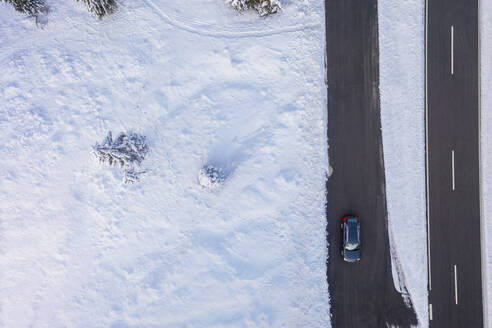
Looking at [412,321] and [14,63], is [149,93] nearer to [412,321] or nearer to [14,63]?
[14,63]

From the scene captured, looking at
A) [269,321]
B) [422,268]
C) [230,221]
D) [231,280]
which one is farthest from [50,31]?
[422,268]

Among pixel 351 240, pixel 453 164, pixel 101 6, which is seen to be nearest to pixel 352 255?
pixel 351 240

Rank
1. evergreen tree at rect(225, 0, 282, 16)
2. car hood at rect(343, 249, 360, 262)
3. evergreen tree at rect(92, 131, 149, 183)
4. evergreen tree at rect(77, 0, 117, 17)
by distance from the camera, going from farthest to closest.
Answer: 1. car hood at rect(343, 249, 360, 262)
2. evergreen tree at rect(225, 0, 282, 16)
3. evergreen tree at rect(77, 0, 117, 17)
4. evergreen tree at rect(92, 131, 149, 183)

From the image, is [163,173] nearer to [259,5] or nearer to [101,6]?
[101,6]

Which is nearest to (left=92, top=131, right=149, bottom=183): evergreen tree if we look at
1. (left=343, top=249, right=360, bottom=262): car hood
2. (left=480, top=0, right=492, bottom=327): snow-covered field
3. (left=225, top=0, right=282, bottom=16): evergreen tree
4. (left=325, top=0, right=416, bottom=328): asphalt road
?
(left=225, top=0, right=282, bottom=16): evergreen tree

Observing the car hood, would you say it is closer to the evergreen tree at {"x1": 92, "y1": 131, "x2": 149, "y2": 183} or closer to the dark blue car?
the dark blue car

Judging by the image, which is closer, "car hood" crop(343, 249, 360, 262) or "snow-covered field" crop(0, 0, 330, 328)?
"snow-covered field" crop(0, 0, 330, 328)
